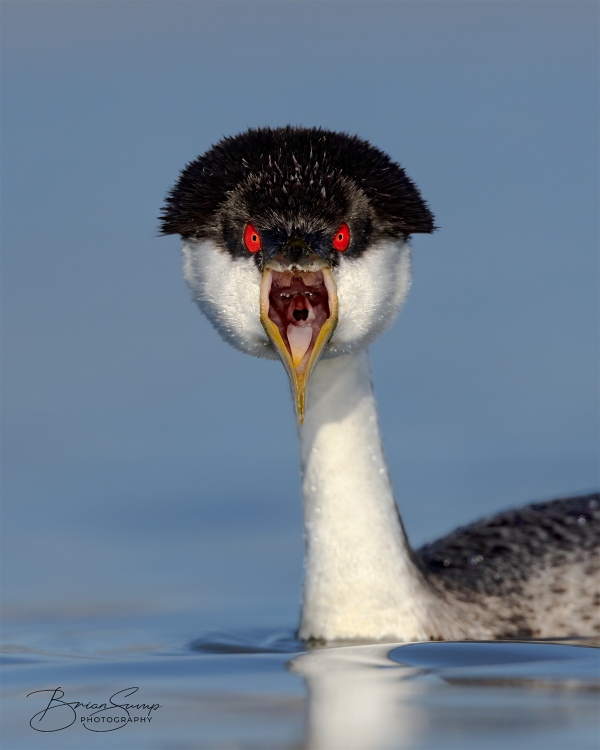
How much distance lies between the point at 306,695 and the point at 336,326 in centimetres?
177

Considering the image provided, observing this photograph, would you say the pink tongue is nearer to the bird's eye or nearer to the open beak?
the open beak

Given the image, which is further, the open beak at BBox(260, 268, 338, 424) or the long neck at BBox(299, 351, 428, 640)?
the long neck at BBox(299, 351, 428, 640)

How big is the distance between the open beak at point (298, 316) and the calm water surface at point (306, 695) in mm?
1250

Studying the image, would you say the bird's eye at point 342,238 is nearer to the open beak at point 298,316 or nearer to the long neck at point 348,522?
the open beak at point 298,316

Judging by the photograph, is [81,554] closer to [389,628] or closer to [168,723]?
[389,628]

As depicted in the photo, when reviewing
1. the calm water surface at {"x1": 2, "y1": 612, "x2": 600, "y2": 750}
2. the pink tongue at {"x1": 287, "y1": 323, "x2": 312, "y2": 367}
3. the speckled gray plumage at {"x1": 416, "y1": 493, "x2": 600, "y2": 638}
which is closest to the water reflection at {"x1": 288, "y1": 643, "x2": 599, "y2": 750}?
the calm water surface at {"x1": 2, "y1": 612, "x2": 600, "y2": 750}

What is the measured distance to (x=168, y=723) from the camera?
749 cm

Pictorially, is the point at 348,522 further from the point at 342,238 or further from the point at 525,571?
the point at 342,238

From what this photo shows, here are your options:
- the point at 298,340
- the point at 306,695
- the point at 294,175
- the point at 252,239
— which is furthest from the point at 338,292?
the point at 306,695

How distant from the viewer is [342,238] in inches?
344

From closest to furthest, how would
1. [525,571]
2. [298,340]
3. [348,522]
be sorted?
[298,340] < [348,522] < [525,571]
